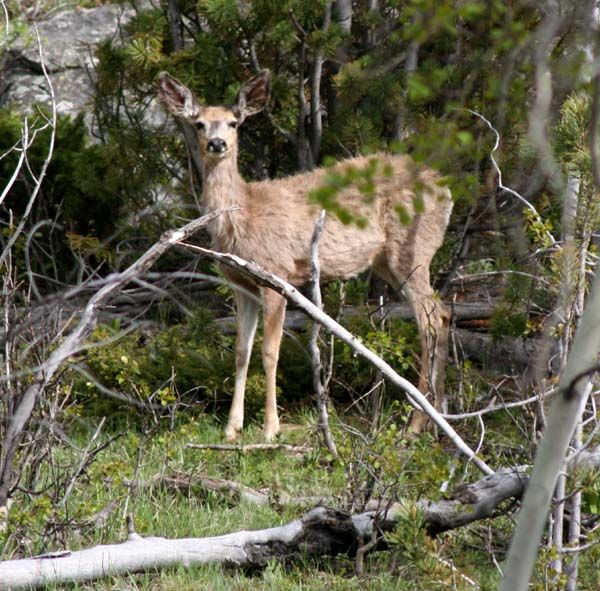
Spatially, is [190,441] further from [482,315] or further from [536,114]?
[536,114]

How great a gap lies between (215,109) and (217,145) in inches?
11.4

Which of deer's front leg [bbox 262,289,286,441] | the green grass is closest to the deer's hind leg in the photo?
deer's front leg [bbox 262,289,286,441]

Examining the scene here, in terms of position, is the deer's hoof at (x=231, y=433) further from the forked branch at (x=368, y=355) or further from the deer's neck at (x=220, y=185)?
the forked branch at (x=368, y=355)

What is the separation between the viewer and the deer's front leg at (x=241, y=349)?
28.5 feet

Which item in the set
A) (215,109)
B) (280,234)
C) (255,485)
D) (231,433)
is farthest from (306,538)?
(215,109)

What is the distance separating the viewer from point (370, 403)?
28.7ft

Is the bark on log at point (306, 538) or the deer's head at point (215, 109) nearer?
the bark on log at point (306, 538)

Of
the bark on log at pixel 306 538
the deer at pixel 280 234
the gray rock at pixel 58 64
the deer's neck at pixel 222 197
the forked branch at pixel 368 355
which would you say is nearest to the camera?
the bark on log at pixel 306 538

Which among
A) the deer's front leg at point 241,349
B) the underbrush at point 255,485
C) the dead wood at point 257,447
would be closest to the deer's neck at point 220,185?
the deer's front leg at point 241,349

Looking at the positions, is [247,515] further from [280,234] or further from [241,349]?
[280,234]

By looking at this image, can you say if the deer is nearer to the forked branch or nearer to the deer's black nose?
the deer's black nose

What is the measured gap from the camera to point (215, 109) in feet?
30.0

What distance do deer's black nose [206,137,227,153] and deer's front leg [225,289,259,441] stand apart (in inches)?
42.6

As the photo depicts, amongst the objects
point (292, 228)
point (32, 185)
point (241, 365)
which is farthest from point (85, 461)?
point (32, 185)
